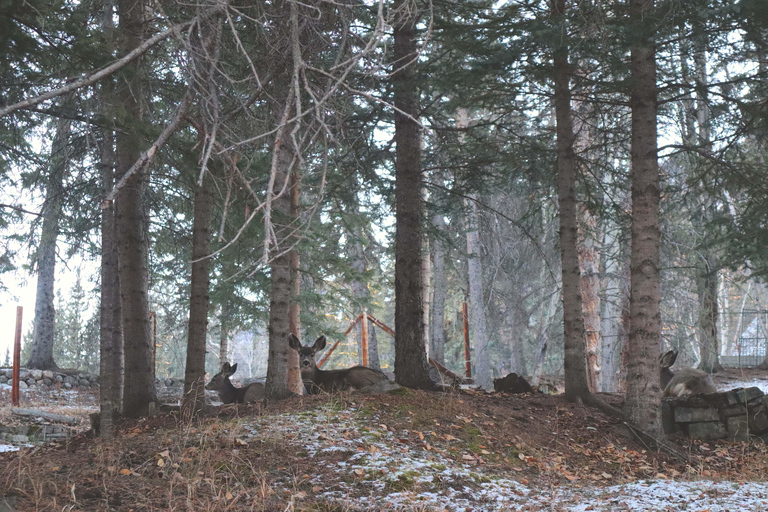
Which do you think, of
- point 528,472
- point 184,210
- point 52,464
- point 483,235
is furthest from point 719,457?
point 483,235

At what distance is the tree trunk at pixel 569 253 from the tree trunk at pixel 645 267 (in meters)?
1.17

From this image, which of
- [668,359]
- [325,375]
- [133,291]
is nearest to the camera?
[133,291]

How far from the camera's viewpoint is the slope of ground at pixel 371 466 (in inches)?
200

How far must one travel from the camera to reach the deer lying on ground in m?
11.6

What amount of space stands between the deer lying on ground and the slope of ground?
273cm

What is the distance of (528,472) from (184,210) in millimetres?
8518

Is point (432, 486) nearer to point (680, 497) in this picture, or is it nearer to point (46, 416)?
point (680, 497)

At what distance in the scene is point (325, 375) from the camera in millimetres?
11094

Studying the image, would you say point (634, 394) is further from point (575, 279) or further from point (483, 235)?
point (483, 235)

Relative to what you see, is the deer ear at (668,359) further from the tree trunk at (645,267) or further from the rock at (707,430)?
the tree trunk at (645,267)

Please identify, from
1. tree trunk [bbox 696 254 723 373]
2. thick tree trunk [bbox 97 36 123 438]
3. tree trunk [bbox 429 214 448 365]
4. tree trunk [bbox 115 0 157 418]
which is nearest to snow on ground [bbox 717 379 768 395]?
tree trunk [bbox 696 254 723 373]

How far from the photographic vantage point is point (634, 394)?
30.3 ft

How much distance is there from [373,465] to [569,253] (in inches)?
227

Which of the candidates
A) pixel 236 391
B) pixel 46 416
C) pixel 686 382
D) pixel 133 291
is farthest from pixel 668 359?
pixel 46 416
